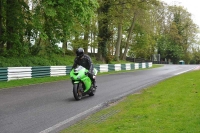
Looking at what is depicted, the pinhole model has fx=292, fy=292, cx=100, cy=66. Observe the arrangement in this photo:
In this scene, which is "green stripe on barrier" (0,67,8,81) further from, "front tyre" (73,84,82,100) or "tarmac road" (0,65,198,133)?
"front tyre" (73,84,82,100)

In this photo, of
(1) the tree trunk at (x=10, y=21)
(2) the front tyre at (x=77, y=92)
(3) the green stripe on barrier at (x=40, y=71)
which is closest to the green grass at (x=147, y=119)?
(2) the front tyre at (x=77, y=92)

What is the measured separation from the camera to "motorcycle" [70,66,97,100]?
10.1 metres

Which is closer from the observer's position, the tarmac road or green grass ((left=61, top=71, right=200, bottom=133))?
green grass ((left=61, top=71, right=200, bottom=133))

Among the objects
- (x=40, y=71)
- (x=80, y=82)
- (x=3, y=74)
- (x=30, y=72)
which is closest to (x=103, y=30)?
(x=40, y=71)

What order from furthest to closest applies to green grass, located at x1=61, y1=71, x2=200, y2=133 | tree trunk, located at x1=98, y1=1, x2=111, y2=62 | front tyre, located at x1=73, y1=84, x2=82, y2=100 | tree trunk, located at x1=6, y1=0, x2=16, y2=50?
tree trunk, located at x1=98, y1=1, x2=111, y2=62 → tree trunk, located at x1=6, y1=0, x2=16, y2=50 → front tyre, located at x1=73, y1=84, x2=82, y2=100 → green grass, located at x1=61, y1=71, x2=200, y2=133

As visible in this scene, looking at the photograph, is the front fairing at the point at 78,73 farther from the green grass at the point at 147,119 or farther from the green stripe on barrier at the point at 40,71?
the green stripe on barrier at the point at 40,71

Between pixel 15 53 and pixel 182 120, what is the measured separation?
57.6 feet

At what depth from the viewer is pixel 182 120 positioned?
653 centimetres

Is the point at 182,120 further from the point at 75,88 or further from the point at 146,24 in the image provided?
the point at 146,24

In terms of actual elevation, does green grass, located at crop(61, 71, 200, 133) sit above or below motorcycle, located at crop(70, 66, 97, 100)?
below

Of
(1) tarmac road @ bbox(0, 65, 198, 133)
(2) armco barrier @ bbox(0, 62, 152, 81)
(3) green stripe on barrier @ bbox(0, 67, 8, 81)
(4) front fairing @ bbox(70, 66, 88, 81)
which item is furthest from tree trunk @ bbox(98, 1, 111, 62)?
(4) front fairing @ bbox(70, 66, 88, 81)

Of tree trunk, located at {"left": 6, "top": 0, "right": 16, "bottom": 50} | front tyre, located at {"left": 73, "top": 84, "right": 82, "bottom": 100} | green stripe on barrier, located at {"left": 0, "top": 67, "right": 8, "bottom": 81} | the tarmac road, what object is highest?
tree trunk, located at {"left": 6, "top": 0, "right": 16, "bottom": 50}

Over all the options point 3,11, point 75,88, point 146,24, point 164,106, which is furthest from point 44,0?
point 146,24

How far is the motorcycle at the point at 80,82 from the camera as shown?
33.1 feet
